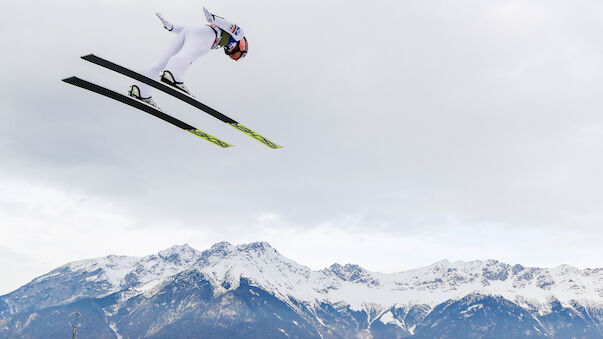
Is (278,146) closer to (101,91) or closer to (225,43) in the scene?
(225,43)

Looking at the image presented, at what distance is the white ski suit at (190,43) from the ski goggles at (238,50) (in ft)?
0.65

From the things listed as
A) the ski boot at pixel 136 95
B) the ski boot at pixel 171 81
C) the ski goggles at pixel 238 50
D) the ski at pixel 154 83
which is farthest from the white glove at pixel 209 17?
the ski boot at pixel 136 95

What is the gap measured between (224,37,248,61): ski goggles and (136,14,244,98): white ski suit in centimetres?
20

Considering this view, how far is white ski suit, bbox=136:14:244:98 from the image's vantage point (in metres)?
12.1

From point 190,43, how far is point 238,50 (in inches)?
51.0

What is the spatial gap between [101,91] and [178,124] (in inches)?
95.5

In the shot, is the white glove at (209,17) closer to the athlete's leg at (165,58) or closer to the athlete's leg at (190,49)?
the athlete's leg at (190,49)

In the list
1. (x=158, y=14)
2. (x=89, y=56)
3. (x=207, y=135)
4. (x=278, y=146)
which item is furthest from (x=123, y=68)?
(x=278, y=146)

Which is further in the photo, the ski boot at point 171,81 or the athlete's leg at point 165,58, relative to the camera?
the athlete's leg at point 165,58

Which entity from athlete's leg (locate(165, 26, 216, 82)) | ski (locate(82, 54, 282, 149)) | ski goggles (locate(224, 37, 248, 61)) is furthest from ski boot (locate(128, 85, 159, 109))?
ski goggles (locate(224, 37, 248, 61))

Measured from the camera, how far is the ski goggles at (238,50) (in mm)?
12789

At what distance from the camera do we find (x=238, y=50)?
12.8 meters

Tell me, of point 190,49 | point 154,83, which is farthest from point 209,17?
point 154,83

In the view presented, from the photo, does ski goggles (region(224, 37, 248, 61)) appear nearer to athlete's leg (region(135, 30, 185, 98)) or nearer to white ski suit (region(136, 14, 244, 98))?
white ski suit (region(136, 14, 244, 98))
